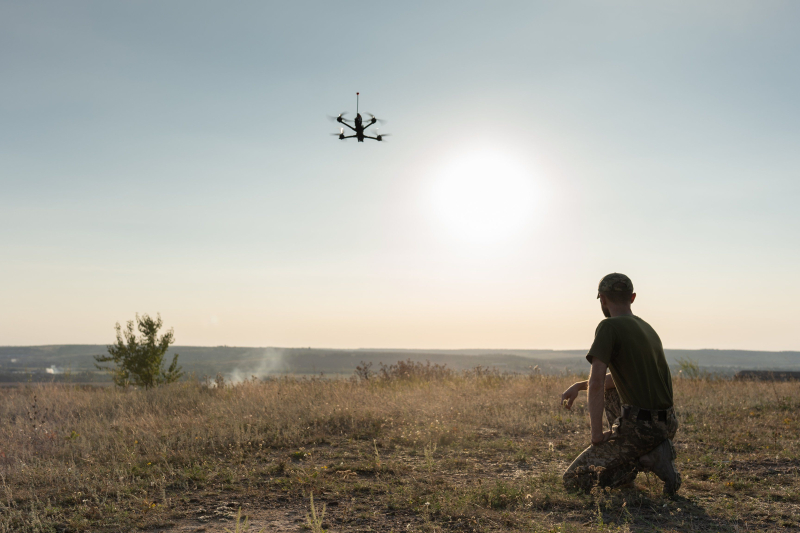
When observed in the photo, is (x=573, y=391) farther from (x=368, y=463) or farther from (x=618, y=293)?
(x=368, y=463)

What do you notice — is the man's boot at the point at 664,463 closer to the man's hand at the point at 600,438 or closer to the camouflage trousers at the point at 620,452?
the camouflage trousers at the point at 620,452

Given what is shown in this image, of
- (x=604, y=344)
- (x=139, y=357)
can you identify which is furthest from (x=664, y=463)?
(x=139, y=357)

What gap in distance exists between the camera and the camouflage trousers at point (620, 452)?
4945mm

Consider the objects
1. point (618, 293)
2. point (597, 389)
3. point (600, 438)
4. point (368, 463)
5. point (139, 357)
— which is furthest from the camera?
point (139, 357)

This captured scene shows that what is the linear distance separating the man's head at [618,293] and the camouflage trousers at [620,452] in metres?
1.06

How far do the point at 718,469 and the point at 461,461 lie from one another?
3078 millimetres

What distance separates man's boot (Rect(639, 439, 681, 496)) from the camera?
4988 mm

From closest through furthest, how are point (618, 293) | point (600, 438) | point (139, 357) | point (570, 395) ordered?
point (600, 438)
point (618, 293)
point (570, 395)
point (139, 357)

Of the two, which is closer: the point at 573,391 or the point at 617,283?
the point at 617,283

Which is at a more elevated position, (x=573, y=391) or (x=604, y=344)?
(x=604, y=344)

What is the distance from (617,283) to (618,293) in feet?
0.33

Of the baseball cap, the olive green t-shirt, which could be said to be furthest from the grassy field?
the baseball cap

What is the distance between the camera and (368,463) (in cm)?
656

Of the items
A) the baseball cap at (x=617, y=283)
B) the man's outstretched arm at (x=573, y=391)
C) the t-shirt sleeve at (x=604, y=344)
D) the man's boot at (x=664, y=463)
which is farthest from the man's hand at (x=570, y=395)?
the baseball cap at (x=617, y=283)
